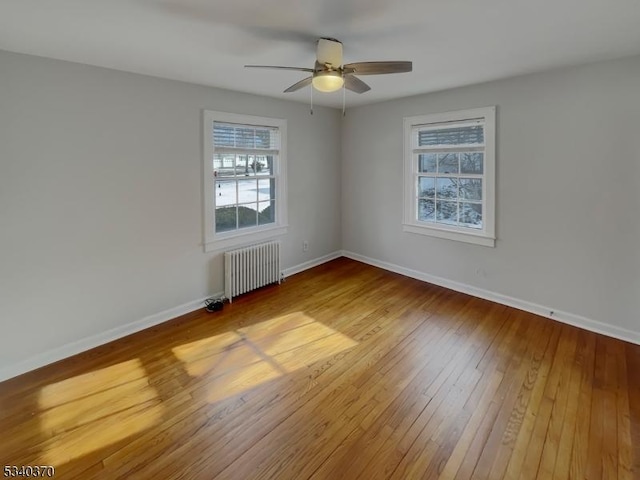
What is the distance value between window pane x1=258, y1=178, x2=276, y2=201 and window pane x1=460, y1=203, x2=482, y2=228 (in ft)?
8.16

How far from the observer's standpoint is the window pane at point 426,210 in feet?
14.7

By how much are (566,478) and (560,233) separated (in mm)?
2364

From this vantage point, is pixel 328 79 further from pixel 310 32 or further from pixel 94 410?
pixel 94 410

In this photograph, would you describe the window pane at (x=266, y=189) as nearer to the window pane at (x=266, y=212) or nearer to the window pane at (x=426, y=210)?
the window pane at (x=266, y=212)

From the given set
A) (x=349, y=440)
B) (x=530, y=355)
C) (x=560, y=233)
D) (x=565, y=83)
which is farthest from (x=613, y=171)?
(x=349, y=440)

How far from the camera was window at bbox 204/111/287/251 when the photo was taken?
376 cm

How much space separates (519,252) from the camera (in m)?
3.63

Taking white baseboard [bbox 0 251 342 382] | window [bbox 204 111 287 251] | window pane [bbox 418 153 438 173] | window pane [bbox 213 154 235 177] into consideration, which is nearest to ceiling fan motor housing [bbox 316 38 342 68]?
window [bbox 204 111 287 251]

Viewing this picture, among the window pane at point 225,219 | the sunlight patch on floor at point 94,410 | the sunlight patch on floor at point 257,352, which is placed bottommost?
the sunlight patch on floor at point 94,410

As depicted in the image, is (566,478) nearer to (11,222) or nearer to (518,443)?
(518,443)

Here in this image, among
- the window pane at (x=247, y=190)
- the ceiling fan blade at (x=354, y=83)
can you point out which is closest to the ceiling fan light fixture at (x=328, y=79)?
the ceiling fan blade at (x=354, y=83)

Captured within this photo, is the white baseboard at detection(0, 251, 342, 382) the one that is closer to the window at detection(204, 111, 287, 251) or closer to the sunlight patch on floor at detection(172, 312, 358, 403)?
the sunlight patch on floor at detection(172, 312, 358, 403)

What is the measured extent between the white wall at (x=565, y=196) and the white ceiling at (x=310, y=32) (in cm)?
33

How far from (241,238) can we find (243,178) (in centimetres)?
76
